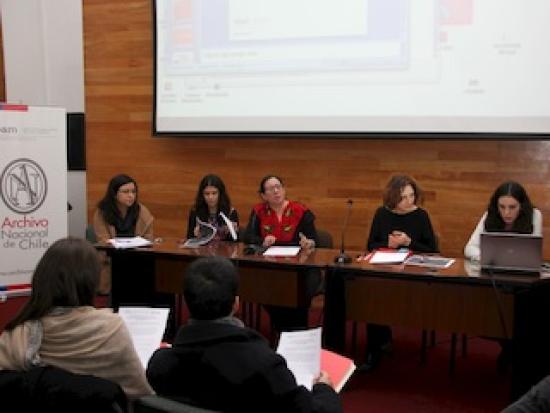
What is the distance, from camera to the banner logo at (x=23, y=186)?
4.32 metres

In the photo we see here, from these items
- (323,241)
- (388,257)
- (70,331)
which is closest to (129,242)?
(323,241)

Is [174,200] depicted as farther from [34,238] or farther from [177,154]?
[34,238]

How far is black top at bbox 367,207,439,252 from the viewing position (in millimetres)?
4109

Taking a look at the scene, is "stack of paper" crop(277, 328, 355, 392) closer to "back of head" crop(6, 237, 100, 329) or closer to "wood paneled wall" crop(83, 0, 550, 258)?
"back of head" crop(6, 237, 100, 329)

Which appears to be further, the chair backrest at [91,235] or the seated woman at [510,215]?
the chair backrest at [91,235]

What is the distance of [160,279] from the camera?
4.30 meters

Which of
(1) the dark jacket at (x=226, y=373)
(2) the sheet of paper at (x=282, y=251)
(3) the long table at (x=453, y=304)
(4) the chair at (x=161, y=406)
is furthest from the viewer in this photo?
(2) the sheet of paper at (x=282, y=251)

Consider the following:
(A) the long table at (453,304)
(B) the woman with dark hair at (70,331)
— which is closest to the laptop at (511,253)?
(A) the long table at (453,304)

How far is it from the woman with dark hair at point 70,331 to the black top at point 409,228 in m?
2.54

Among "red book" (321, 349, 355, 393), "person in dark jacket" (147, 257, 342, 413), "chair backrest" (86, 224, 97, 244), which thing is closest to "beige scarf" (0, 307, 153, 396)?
"person in dark jacket" (147, 257, 342, 413)

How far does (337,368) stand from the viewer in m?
2.16

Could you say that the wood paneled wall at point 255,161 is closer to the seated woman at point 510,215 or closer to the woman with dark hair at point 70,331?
the seated woman at point 510,215

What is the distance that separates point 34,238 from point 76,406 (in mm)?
3022

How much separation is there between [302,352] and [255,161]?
373 cm
